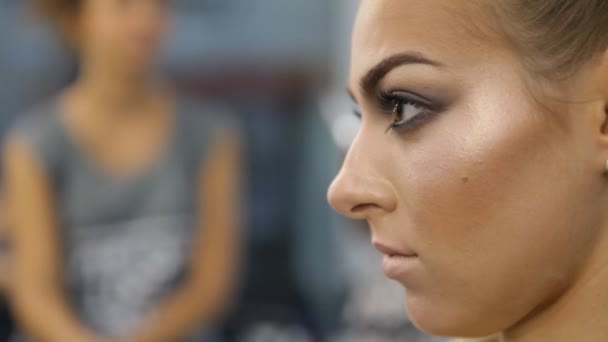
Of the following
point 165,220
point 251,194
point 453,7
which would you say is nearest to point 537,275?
point 453,7

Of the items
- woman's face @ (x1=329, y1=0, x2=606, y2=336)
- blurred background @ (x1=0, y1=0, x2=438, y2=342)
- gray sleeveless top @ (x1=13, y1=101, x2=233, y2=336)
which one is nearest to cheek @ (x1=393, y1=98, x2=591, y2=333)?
woman's face @ (x1=329, y1=0, x2=606, y2=336)

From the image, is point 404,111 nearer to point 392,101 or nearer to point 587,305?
point 392,101

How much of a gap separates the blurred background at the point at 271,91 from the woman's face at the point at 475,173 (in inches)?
51.2

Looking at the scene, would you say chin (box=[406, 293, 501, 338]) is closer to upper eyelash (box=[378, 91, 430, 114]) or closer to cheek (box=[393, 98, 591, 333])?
cheek (box=[393, 98, 591, 333])

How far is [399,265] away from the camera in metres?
0.53

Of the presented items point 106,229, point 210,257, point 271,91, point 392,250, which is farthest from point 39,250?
point 271,91

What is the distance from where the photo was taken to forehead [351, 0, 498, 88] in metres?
0.51

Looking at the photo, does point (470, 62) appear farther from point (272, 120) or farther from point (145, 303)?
point (272, 120)

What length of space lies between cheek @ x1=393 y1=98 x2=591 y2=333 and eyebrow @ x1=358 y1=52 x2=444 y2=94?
0.03 meters

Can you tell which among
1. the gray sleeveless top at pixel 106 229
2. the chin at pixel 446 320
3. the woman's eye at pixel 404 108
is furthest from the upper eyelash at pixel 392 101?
the gray sleeveless top at pixel 106 229

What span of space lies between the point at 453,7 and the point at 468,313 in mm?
169

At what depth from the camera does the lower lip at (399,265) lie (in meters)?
0.53

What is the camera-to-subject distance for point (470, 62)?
506 mm

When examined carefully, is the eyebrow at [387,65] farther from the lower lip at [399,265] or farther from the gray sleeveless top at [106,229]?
the gray sleeveless top at [106,229]
